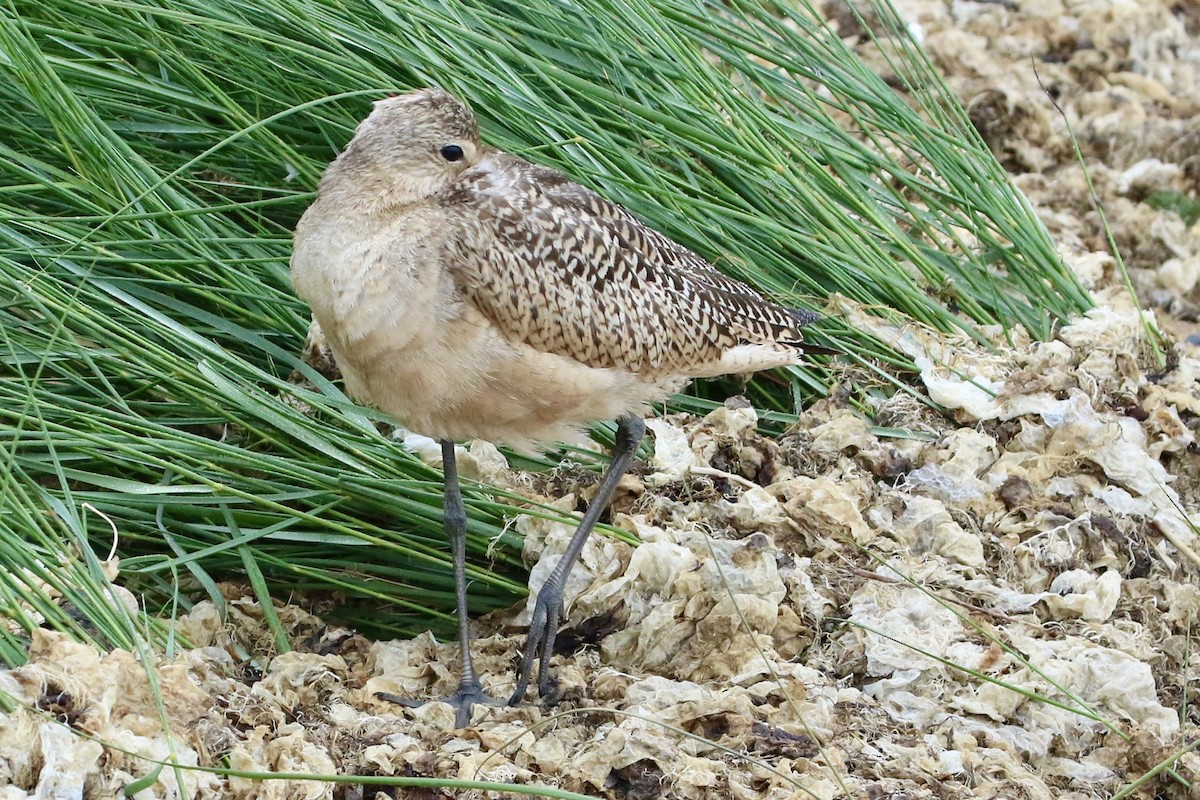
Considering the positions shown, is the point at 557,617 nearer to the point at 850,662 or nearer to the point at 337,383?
the point at 850,662

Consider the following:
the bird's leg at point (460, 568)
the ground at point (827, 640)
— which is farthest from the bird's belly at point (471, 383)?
the ground at point (827, 640)

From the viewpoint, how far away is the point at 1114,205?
21.3ft

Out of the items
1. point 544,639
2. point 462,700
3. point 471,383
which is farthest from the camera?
point 544,639

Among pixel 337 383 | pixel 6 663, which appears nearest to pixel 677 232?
pixel 337 383

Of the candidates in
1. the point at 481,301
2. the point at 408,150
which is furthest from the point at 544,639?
the point at 408,150

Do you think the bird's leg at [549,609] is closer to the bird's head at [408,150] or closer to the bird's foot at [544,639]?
the bird's foot at [544,639]

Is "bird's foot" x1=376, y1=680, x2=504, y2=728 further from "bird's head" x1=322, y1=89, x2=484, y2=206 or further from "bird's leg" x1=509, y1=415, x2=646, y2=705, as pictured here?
"bird's head" x1=322, y1=89, x2=484, y2=206

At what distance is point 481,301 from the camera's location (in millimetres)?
3531

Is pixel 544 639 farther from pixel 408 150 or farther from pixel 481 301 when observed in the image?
pixel 408 150

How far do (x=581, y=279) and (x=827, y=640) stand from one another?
1096 millimetres

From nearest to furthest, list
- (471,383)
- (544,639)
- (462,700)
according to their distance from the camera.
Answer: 1. (471,383)
2. (462,700)
3. (544,639)

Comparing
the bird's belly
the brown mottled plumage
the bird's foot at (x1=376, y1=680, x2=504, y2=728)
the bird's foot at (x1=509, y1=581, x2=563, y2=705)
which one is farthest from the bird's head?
the bird's foot at (x1=376, y1=680, x2=504, y2=728)

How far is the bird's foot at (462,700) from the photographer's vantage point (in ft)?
11.8

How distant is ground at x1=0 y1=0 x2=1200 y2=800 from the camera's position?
10.3 ft
